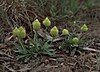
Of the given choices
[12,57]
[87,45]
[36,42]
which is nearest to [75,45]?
[87,45]

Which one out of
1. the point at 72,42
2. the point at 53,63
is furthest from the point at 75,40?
the point at 53,63

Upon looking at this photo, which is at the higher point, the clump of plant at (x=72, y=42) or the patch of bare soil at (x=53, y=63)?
the clump of plant at (x=72, y=42)

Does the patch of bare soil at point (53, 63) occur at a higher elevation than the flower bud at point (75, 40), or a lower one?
lower

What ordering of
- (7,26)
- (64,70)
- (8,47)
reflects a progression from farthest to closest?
(7,26), (8,47), (64,70)

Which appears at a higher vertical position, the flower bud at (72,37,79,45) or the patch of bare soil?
the flower bud at (72,37,79,45)

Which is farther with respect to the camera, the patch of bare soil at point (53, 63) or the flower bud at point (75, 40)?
the flower bud at point (75, 40)

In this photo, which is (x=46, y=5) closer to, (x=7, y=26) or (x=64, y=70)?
(x=7, y=26)

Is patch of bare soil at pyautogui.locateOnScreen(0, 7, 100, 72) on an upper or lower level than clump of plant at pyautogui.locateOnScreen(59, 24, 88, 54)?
lower

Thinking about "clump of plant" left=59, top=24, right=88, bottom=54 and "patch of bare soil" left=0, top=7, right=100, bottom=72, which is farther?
"clump of plant" left=59, top=24, right=88, bottom=54

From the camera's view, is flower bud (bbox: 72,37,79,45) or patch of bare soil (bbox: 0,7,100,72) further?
flower bud (bbox: 72,37,79,45)

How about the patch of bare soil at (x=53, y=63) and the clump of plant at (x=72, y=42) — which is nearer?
the patch of bare soil at (x=53, y=63)

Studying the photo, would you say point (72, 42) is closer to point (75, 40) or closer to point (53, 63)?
point (75, 40)
